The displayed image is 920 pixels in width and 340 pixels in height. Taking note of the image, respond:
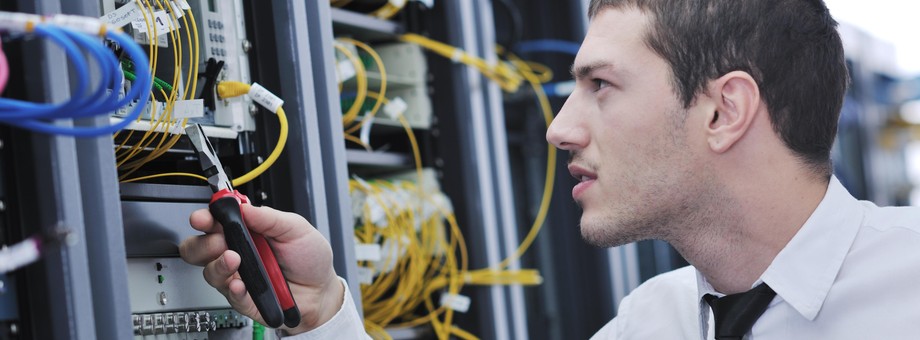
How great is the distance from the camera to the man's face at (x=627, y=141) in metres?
1.35

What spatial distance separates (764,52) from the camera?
1.35 meters

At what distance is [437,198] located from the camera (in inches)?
79.9

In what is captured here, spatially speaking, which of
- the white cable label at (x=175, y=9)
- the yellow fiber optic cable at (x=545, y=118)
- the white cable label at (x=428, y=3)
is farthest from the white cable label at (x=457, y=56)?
the white cable label at (x=175, y=9)

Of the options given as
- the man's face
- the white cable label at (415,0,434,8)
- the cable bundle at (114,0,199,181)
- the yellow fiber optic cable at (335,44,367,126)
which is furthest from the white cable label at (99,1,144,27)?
the white cable label at (415,0,434,8)

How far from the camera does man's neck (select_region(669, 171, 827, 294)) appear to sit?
1.35 meters

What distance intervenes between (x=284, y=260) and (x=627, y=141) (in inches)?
20.4

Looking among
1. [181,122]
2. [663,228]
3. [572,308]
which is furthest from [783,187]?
[572,308]

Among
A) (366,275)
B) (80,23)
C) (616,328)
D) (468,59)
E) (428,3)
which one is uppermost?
(428,3)

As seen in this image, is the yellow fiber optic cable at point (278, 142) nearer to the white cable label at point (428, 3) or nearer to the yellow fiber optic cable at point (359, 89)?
the yellow fiber optic cable at point (359, 89)

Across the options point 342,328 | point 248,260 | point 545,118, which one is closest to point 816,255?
point 342,328

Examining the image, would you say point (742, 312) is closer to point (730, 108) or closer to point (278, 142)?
point (730, 108)

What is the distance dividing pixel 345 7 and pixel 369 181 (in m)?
0.41

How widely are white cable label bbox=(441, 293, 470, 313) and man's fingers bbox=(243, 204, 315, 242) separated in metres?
0.85

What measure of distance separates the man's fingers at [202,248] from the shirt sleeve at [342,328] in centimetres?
17
